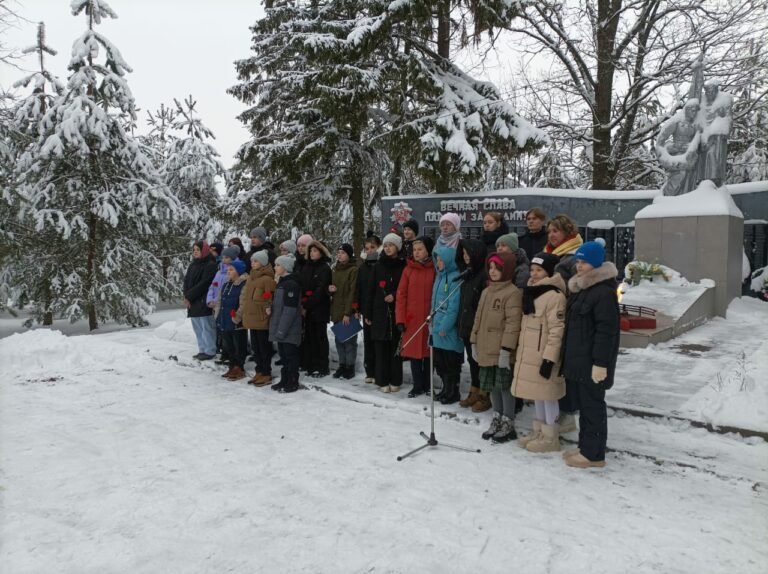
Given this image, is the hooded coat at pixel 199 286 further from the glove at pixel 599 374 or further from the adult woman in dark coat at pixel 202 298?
the glove at pixel 599 374

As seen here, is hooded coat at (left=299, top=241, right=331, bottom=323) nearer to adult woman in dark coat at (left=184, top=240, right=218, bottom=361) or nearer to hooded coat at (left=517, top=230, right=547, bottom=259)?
adult woman in dark coat at (left=184, top=240, right=218, bottom=361)

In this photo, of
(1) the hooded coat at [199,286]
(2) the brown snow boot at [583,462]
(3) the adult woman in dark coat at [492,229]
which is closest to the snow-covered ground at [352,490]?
(2) the brown snow boot at [583,462]

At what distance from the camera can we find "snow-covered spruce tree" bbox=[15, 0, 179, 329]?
1293 centimetres

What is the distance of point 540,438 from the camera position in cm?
455

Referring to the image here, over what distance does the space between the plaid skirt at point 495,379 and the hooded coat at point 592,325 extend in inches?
26.4

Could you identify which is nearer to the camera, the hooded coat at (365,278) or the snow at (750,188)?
the hooded coat at (365,278)

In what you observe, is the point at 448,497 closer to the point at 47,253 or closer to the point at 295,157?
the point at 295,157

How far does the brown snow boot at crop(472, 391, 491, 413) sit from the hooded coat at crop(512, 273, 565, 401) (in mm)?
1049

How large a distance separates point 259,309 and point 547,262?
13.0 feet

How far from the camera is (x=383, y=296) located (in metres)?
6.45

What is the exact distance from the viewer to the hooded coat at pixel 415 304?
5.97 metres

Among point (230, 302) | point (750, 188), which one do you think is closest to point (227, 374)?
point (230, 302)

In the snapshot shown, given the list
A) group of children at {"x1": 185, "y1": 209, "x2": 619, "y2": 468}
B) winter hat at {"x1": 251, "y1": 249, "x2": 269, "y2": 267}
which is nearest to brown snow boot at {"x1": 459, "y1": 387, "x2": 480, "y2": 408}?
group of children at {"x1": 185, "y1": 209, "x2": 619, "y2": 468}

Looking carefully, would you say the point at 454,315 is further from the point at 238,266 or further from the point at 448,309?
the point at 238,266
